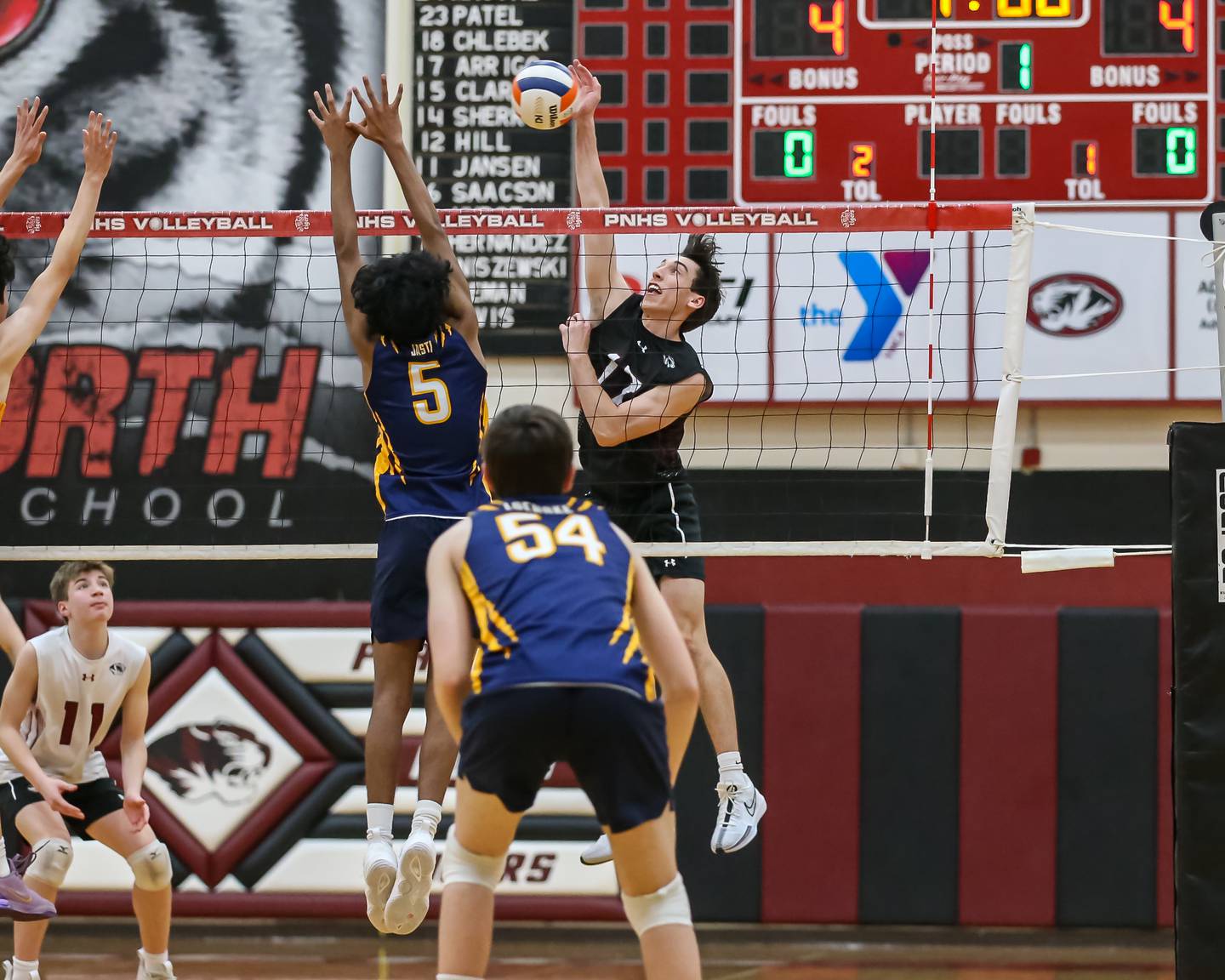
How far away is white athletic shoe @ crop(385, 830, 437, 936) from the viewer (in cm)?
507

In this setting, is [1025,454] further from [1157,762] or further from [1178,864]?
[1178,864]

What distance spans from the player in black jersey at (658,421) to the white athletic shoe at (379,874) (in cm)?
105

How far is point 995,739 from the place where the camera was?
29.2 ft

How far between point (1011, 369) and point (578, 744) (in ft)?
9.42

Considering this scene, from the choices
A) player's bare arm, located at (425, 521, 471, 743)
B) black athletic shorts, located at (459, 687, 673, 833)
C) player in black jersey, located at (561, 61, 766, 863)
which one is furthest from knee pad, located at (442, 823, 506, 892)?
player in black jersey, located at (561, 61, 766, 863)

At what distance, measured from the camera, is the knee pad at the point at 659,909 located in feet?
12.8

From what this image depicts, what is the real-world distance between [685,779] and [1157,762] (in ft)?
8.22

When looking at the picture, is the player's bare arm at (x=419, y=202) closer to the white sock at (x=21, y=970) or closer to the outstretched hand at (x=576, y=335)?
the outstretched hand at (x=576, y=335)

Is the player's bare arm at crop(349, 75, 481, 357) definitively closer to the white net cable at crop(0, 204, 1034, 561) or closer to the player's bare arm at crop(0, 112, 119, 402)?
the player's bare arm at crop(0, 112, 119, 402)

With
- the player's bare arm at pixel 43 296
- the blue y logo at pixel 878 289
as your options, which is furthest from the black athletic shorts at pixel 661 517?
the blue y logo at pixel 878 289

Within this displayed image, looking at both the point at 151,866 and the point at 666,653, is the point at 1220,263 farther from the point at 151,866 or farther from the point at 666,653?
the point at 151,866

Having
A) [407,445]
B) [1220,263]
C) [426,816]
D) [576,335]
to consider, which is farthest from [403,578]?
[1220,263]

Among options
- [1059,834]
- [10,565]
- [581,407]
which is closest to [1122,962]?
[1059,834]

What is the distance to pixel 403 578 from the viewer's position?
519 cm
